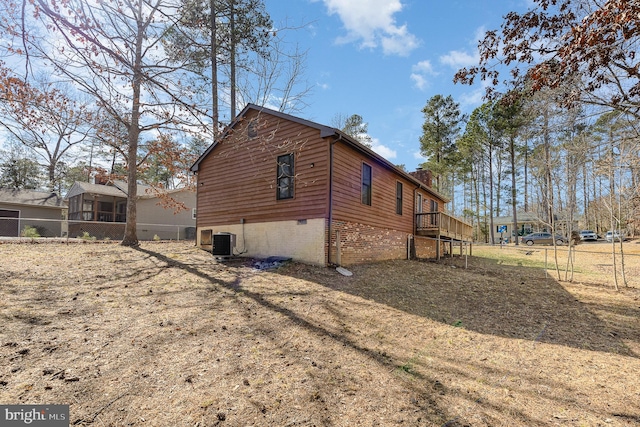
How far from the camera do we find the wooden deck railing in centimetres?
1408

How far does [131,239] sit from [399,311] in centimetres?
1119

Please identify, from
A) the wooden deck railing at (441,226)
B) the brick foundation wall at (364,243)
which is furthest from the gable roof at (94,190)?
the wooden deck railing at (441,226)

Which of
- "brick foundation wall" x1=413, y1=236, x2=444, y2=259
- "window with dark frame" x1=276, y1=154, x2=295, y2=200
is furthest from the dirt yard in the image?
"brick foundation wall" x1=413, y1=236, x2=444, y2=259

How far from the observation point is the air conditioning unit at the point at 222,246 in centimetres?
984

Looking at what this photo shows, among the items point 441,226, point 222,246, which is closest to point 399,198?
point 441,226

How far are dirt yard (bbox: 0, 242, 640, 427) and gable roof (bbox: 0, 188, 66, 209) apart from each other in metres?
18.3

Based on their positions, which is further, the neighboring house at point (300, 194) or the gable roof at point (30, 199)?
the gable roof at point (30, 199)

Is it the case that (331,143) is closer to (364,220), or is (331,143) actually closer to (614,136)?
(364,220)

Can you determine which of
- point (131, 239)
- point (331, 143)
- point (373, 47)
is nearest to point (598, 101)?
point (331, 143)

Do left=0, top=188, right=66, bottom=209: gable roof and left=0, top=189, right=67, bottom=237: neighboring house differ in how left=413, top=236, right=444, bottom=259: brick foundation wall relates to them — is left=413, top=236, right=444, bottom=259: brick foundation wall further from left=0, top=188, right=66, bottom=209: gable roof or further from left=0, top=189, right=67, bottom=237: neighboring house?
left=0, top=188, right=66, bottom=209: gable roof

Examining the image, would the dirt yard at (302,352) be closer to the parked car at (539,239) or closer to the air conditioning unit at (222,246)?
the air conditioning unit at (222,246)

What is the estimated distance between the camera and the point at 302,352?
150 inches

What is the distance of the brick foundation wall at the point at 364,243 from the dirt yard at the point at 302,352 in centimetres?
223

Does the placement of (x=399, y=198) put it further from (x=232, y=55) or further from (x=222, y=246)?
(x=232, y=55)
